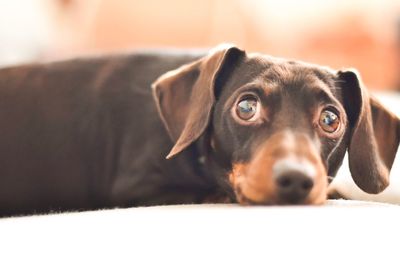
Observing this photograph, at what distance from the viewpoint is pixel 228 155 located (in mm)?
1754

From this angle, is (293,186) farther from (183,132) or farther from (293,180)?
(183,132)

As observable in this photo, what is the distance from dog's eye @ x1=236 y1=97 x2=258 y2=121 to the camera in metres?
1.65

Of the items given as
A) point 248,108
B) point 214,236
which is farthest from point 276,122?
point 214,236

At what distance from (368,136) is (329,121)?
0.16 metres

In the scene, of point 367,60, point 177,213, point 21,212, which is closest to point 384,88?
point 367,60

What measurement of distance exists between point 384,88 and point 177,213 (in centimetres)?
388

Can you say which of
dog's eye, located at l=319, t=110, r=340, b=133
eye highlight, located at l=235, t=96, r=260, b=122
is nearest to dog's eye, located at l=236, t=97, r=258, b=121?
eye highlight, located at l=235, t=96, r=260, b=122

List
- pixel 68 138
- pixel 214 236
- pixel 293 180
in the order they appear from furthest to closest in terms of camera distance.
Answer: pixel 68 138 < pixel 293 180 < pixel 214 236

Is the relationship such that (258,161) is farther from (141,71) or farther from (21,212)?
(21,212)

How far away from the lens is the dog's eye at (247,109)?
1652 mm

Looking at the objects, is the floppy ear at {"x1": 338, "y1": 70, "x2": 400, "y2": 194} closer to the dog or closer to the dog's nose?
the dog

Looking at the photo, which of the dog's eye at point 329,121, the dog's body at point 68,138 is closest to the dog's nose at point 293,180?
the dog's eye at point 329,121

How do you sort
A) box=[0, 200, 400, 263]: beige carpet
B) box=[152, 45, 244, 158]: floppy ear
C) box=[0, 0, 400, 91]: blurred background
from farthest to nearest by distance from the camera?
box=[0, 0, 400, 91]: blurred background
box=[152, 45, 244, 158]: floppy ear
box=[0, 200, 400, 263]: beige carpet

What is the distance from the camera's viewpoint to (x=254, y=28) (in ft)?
15.7
